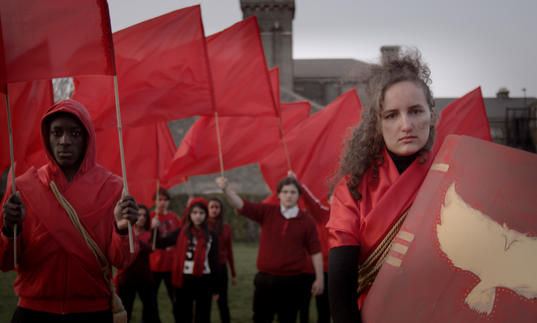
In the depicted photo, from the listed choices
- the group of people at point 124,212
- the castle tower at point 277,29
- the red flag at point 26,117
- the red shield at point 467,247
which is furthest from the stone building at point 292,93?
the red shield at point 467,247

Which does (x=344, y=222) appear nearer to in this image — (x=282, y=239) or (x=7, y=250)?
(x=7, y=250)

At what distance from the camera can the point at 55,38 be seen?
2816 millimetres

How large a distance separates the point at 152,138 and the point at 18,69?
433 centimetres

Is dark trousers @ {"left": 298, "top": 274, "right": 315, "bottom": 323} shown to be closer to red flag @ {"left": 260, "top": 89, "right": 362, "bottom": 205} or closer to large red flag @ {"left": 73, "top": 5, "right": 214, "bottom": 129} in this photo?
red flag @ {"left": 260, "top": 89, "right": 362, "bottom": 205}

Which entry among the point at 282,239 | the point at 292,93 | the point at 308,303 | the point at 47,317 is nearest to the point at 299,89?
the point at 292,93

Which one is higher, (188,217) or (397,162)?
(397,162)

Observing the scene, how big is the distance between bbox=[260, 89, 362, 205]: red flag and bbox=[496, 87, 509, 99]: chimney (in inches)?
1307

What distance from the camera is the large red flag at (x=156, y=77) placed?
15.3ft

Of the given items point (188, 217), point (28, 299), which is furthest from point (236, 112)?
point (28, 299)

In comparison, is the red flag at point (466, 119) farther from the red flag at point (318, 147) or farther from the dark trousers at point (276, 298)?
the dark trousers at point (276, 298)

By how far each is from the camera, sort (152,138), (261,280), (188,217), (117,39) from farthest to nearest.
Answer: (152,138)
(188,217)
(261,280)
(117,39)

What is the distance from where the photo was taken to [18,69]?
2725 millimetres

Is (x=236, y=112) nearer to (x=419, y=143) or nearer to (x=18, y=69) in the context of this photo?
(x=18, y=69)

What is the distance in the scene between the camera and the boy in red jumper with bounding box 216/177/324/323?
198 inches
